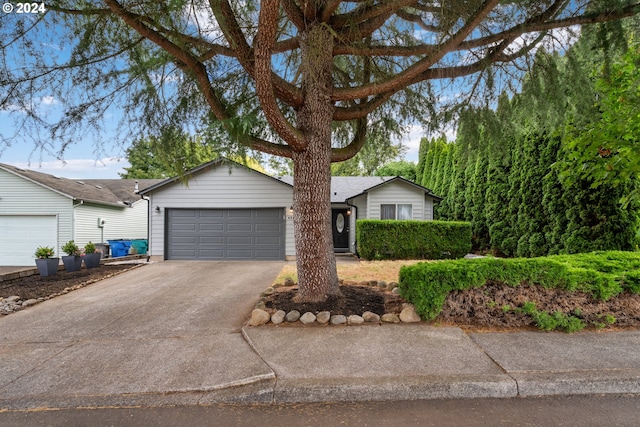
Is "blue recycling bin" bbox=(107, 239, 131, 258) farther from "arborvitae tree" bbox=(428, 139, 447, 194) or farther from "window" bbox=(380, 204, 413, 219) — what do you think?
"arborvitae tree" bbox=(428, 139, 447, 194)

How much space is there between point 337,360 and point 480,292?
2.14 metres

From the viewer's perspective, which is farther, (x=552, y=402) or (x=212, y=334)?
(x=212, y=334)

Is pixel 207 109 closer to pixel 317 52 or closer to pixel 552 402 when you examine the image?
pixel 317 52

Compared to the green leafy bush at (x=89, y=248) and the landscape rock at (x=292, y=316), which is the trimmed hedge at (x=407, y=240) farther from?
the green leafy bush at (x=89, y=248)

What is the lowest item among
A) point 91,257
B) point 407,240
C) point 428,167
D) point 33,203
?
point 91,257

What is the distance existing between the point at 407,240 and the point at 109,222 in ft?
45.2

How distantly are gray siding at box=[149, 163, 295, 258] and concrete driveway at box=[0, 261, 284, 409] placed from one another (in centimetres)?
554

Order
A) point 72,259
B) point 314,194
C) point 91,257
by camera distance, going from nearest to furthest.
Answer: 1. point 314,194
2. point 72,259
3. point 91,257

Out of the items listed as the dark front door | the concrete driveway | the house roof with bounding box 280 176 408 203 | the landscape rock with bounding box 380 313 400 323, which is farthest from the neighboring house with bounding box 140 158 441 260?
the landscape rock with bounding box 380 313 400 323

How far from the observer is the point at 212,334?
4.12 meters

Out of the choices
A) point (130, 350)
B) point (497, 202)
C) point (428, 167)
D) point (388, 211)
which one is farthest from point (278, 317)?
point (428, 167)

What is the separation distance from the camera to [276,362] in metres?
3.22

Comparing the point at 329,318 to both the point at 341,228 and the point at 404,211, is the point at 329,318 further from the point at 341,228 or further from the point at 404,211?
the point at 341,228

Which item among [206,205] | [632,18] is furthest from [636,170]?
[206,205]
